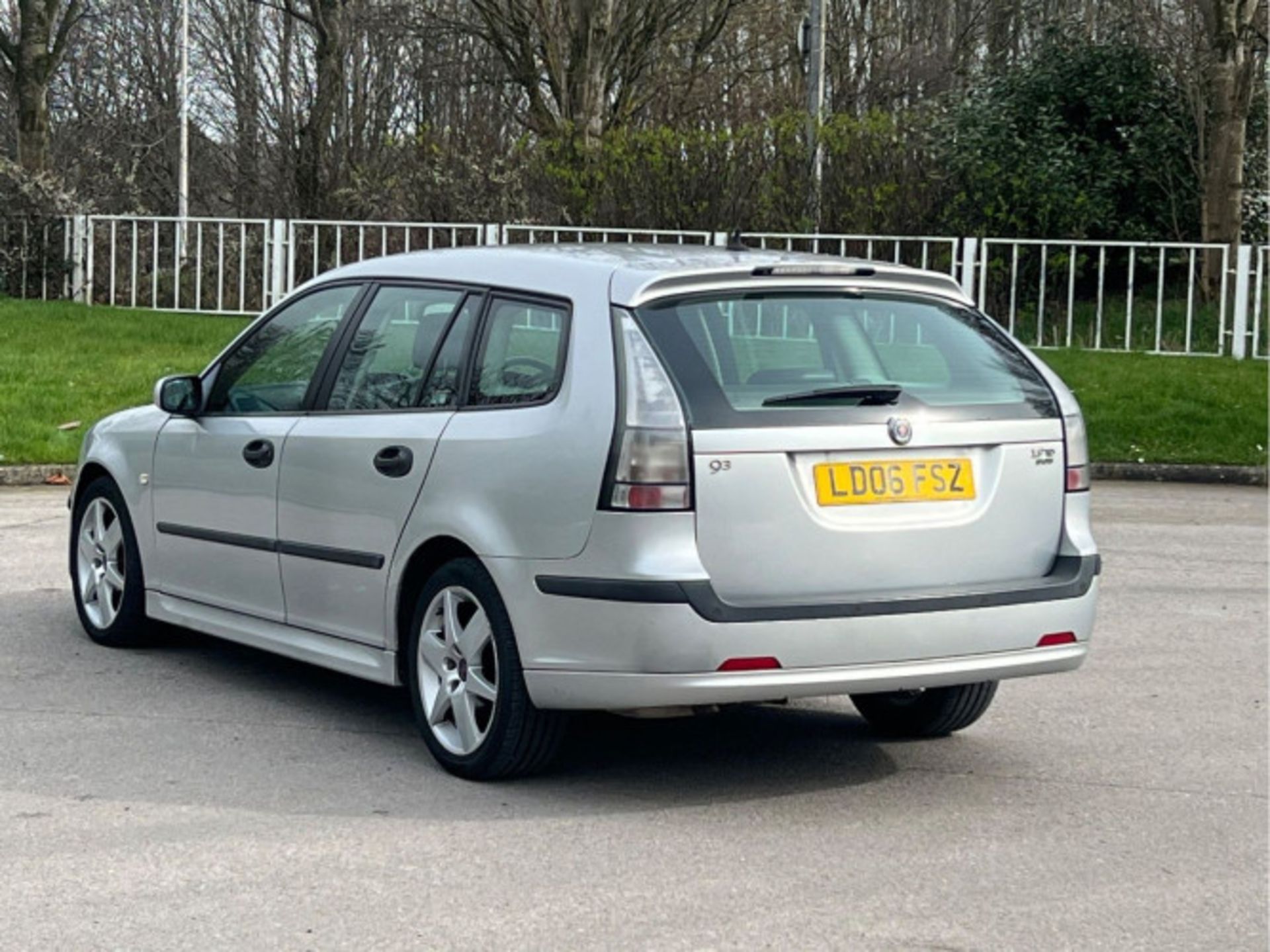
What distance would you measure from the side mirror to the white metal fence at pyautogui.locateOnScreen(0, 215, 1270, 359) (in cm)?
1146

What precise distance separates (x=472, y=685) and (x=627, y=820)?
0.69 m

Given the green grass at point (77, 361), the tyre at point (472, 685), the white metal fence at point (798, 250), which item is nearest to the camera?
the tyre at point (472, 685)

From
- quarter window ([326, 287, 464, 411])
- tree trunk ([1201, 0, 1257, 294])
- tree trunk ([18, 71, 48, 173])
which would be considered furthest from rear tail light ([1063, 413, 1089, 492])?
tree trunk ([18, 71, 48, 173])

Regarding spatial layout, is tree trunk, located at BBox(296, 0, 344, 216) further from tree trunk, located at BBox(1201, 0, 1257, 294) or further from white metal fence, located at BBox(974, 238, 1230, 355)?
tree trunk, located at BBox(1201, 0, 1257, 294)

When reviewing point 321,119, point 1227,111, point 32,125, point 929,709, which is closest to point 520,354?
point 929,709

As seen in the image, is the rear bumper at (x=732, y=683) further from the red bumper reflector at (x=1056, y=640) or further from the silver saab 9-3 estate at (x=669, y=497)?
the red bumper reflector at (x=1056, y=640)

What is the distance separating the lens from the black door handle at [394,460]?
21.8ft

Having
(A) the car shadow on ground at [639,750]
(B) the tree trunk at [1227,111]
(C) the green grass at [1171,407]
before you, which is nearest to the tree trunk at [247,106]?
(B) the tree trunk at [1227,111]

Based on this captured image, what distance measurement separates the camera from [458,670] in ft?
21.2

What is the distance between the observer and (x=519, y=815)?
5984 mm

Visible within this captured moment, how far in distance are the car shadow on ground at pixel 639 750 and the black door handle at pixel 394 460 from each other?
2.92 ft

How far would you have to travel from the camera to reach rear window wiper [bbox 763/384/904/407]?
6078 mm

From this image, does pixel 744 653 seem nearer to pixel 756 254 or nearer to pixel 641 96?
pixel 756 254

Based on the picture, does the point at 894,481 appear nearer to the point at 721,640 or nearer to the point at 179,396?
the point at 721,640
